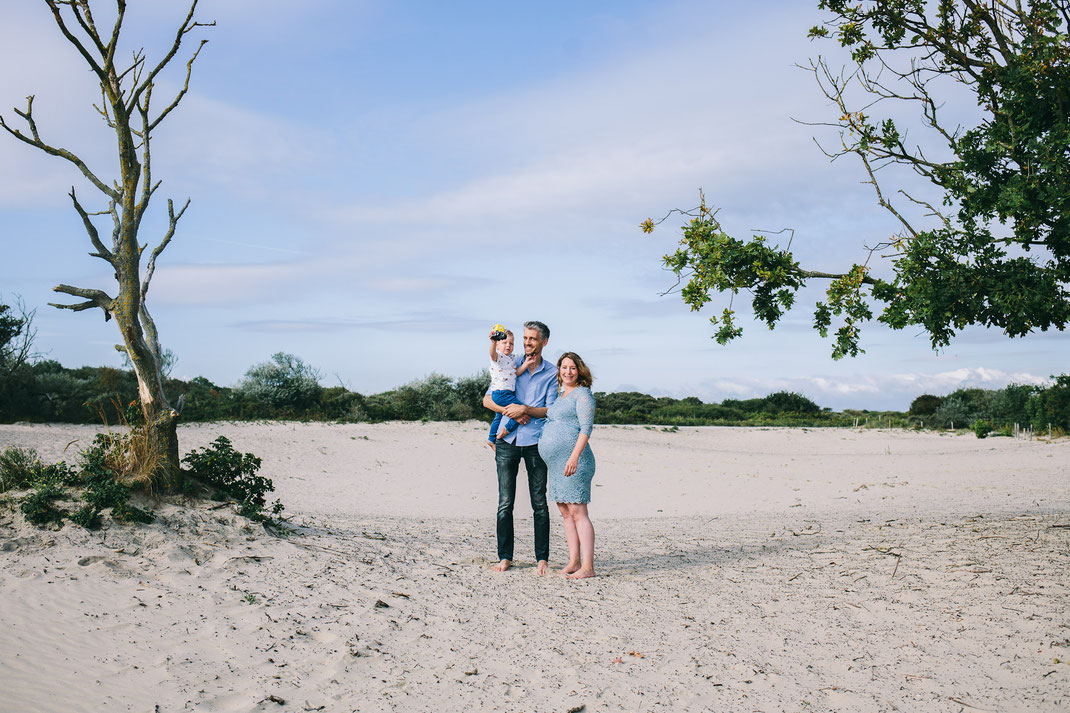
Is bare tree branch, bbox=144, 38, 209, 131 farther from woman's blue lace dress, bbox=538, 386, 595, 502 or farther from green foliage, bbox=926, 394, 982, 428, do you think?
green foliage, bbox=926, 394, 982, 428

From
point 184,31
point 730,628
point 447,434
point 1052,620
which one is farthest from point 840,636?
point 447,434

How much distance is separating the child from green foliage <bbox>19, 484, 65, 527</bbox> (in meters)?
4.28

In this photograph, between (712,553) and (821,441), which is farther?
(821,441)

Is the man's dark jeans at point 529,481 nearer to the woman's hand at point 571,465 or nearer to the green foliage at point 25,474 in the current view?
the woman's hand at point 571,465

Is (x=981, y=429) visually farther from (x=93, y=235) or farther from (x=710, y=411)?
(x=93, y=235)

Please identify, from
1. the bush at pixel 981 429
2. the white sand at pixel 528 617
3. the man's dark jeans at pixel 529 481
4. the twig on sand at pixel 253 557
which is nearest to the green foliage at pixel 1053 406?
the bush at pixel 981 429

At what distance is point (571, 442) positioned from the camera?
6.80 metres

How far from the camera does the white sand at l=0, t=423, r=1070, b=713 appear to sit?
4.83 metres

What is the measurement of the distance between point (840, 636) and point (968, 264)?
4348 millimetres

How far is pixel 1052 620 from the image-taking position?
20.3ft

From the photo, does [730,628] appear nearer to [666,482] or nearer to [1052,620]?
[1052,620]

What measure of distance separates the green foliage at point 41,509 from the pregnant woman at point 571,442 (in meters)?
4.73

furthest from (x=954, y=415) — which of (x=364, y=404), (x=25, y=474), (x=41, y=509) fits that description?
(x=41, y=509)

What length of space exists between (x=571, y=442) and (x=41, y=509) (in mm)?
5113
